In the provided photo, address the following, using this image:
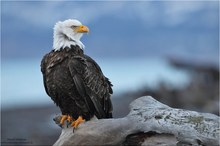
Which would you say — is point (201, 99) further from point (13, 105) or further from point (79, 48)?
point (79, 48)

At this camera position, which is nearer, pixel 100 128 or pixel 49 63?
pixel 100 128

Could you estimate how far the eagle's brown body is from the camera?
7.30 m

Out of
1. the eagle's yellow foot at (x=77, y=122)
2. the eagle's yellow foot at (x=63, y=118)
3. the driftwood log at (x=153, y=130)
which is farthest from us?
the eagle's yellow foot at (x=63, y=118)

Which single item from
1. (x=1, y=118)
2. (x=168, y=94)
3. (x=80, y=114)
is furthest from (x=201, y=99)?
(x=80, y=114)

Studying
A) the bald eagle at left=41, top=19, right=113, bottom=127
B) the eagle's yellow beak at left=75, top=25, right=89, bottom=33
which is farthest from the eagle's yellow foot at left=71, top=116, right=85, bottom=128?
the eagle's yellow beak at left=75, top=25, right=89, bottom=33

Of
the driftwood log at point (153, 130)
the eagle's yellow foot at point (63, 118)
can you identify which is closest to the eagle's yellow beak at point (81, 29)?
the eagle's yellow foot at point (63, 118)

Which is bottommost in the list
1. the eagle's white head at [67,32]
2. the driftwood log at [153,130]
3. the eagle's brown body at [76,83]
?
the driftwood log at [153,130]

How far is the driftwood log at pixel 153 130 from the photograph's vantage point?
6.48 meters

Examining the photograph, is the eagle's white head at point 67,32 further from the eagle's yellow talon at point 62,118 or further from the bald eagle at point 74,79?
the eagle's yellow talon at point 62,118

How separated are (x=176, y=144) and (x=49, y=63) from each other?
2.00 m

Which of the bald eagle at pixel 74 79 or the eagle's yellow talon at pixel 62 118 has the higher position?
the bald eagle at pixel 74 79

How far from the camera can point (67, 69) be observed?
7.32 m

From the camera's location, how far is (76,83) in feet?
23.9

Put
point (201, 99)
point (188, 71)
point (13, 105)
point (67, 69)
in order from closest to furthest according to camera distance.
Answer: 1. point (67, 69)
2. point (201, 99)
3. point (13, 105)
4. point (188, 71)
